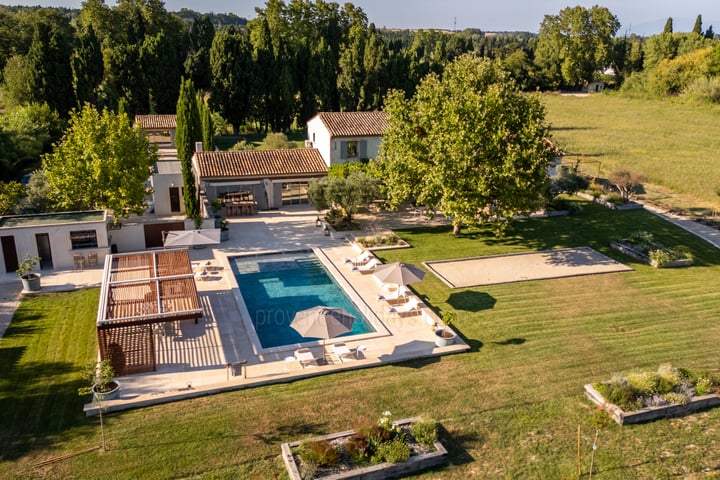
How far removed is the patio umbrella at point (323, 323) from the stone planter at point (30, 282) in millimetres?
13809

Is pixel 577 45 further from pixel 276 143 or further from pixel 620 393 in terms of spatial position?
pixel 620 393

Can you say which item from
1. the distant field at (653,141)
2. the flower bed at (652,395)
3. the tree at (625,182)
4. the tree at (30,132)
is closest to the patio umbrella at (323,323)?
the flower bed at (652,395)

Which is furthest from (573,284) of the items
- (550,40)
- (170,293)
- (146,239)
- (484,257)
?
(550,40)

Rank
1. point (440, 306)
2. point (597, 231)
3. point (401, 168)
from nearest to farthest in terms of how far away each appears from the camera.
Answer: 1. point (440, 306)
2. point (401, 168)
3. point (597, 231)

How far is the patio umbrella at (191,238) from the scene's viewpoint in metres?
29.2

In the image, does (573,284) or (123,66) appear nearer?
(573,284)

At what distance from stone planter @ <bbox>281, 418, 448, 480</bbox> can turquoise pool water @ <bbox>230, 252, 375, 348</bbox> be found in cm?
694

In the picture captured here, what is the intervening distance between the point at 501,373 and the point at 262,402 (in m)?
8.58

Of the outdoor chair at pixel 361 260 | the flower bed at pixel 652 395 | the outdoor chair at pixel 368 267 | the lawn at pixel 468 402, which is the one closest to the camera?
the lawn at pixel 468 402

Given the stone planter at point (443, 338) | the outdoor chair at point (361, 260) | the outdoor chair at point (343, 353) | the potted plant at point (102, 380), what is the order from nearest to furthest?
the potted plant at point (102, 380) < the outdoor chair at point (343, 353) < the stone planter at point (443, 338) < the outdoor chair at point (361, 260)

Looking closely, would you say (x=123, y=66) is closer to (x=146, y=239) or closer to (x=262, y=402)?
(x=146, y=239)

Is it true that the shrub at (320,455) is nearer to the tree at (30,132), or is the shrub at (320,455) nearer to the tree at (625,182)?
the tree at (625,182)

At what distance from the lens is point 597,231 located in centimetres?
3588

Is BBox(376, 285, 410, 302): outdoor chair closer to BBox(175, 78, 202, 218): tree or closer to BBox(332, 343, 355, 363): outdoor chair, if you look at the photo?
BBox(332, 343, 355, 363): outdoor chair
